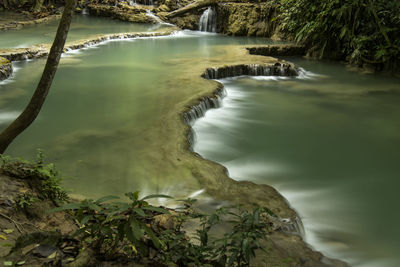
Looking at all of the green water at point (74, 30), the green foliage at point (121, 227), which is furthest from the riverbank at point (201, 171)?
the green water at point (74, 30)

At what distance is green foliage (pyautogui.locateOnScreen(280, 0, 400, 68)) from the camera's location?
11141mm

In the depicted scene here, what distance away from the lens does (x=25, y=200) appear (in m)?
2.81

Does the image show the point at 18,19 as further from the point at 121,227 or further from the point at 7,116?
the point at 121,227

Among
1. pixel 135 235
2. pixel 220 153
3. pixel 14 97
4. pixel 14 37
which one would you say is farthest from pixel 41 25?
pixel 135 235

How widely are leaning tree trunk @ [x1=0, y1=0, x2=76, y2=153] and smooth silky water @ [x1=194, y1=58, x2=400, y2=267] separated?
2705 mm

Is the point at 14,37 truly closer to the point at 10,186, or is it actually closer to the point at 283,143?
the point at 283,143

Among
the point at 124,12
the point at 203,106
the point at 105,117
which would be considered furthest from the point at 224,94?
the point at 124,12

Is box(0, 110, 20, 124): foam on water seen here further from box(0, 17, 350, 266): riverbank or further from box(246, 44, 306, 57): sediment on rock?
box(246, 44, 306, 57): sediment on rock

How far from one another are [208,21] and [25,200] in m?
17.5

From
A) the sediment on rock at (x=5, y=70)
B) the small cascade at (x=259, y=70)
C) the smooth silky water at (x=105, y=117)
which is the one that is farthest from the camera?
Answer: the small cascade at (x=259, y=70)

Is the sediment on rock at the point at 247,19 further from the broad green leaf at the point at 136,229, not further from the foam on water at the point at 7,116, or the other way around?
the broad green leaf at the point at 136,229

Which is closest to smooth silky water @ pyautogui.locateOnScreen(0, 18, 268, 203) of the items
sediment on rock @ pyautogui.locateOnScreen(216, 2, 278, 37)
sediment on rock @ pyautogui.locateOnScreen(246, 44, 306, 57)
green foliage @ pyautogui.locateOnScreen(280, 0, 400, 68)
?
sediment on rock @ pyautogui.locateOnScreen(246, 44, 306, 57)

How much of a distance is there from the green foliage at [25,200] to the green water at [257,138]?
1.73 feet

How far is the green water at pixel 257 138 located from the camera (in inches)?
166
